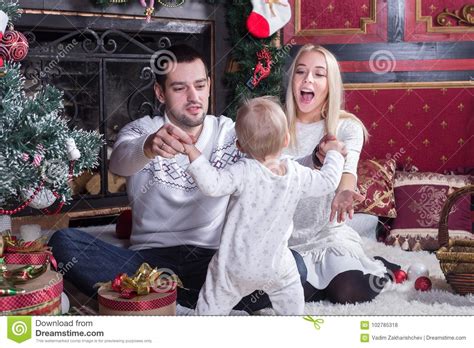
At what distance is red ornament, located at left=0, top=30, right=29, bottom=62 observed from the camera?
4.01 ft

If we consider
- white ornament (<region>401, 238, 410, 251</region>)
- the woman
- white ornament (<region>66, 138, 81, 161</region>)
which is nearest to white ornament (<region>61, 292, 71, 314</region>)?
white ornament (<region>66, 138, 81, 161</region>)

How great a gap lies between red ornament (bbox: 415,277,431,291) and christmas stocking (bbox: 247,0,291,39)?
536 millimetres

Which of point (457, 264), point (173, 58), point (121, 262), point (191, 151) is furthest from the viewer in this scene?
point (457, 264)

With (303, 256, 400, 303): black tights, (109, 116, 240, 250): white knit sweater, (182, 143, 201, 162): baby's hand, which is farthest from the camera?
(303, 256, 400, 303): black tights

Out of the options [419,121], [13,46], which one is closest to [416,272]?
[419,121]

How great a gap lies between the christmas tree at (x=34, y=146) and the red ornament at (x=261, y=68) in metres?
0.33

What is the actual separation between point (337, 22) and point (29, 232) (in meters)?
0.67

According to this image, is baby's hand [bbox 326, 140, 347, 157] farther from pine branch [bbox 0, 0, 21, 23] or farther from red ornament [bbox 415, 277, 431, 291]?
pine branch [bbox 0, 0, 21, 23]

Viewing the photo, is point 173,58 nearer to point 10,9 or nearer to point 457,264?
point 10,9

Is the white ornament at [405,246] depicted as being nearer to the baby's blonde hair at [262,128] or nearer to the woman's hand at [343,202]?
the woman's hand at [343,202]

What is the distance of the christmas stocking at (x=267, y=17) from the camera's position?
1.20 m

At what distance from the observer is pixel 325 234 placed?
48.2 inches

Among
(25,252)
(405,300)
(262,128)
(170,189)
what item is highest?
(262,128)

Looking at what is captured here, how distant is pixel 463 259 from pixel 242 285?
49cm
